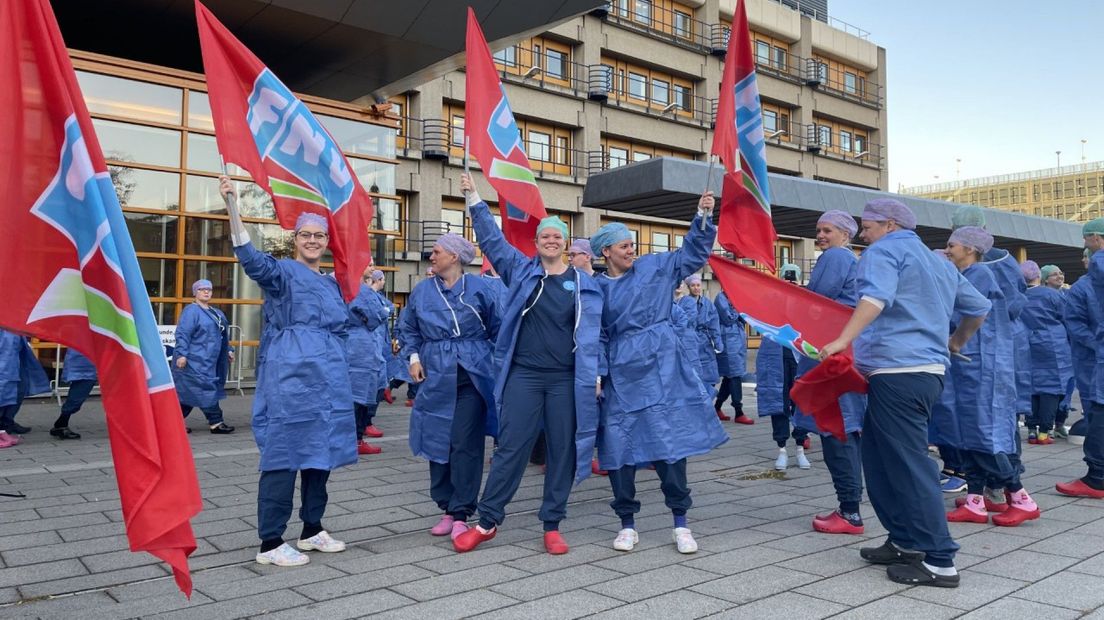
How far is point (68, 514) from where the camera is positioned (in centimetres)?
588

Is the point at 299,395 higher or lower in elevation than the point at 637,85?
lower

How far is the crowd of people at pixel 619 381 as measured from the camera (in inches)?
174

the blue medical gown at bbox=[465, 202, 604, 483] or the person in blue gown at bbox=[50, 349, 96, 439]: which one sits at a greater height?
the blue medical gown at bbox=[465, 202, 604, 483]

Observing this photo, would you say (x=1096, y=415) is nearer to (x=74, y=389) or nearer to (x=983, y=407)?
(x=983, y=407)

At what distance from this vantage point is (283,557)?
461 cm

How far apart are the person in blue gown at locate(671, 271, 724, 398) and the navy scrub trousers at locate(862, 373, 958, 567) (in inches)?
265

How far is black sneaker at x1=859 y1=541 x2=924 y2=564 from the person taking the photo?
14.5 feet

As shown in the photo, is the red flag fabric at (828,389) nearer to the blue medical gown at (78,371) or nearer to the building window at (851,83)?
the blue medical gown at (78,371)

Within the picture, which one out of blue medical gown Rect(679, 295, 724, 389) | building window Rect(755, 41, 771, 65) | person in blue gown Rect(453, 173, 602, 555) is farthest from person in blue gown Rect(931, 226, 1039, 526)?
building window Rect(755, 41, 771, 65)

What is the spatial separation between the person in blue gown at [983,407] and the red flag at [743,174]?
4.31 feet

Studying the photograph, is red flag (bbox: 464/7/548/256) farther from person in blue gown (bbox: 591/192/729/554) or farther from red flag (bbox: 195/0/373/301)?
person in blue gown (bbox: 591/192/729/554)

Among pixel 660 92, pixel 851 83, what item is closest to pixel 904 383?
pixel 660 92

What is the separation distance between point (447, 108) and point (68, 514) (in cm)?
2225

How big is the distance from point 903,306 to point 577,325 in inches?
71.1
